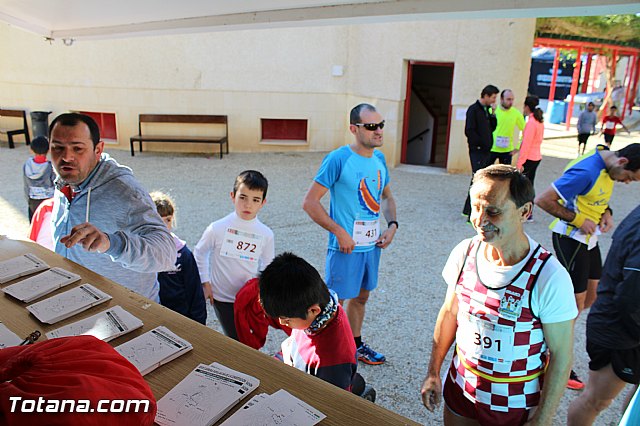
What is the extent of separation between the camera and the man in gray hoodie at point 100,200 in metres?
2.04

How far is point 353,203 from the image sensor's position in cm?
336

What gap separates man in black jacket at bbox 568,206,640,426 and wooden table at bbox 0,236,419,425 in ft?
6.14

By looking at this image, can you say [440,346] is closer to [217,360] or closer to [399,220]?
[217,360]

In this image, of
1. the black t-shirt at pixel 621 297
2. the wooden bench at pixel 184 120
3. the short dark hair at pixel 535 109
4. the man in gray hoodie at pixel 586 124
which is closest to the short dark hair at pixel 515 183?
the black t-shirt at pixel 621 297

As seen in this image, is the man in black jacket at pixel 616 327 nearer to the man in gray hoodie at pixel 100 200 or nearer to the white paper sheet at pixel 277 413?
the white paper sheet at pixel 277 413

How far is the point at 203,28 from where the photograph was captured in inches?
130

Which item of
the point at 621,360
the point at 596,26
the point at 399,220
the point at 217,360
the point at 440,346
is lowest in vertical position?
the point at 399,220

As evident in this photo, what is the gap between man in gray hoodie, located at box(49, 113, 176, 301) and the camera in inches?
80.3

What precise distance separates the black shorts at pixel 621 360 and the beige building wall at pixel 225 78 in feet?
27.9

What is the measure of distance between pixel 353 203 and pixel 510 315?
1.59 meters

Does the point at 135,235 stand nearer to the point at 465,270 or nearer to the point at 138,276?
the point at 138,276

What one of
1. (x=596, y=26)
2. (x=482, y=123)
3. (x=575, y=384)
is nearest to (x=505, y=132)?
(x=482, y=123)

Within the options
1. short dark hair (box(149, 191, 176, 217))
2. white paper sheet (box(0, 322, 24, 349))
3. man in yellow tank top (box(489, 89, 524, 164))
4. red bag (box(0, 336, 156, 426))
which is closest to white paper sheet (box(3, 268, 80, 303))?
white paper sheet (box(0, 322, 24, 349))

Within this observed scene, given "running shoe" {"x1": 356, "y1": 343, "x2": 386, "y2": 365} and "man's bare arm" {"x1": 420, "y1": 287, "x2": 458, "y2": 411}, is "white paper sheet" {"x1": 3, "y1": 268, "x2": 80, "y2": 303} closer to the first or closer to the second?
"man's bare arm" {"x1": 420, "y1": 287, "x2": 458, "y2": 411}
